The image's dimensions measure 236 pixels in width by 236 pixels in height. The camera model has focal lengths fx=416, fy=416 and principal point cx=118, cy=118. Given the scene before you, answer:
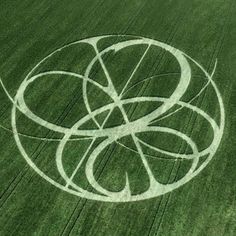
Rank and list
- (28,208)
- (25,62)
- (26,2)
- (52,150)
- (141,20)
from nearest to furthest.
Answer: (28,208), (52,150), (25,62), (141,20), (26,2)

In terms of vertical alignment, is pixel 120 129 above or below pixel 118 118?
below

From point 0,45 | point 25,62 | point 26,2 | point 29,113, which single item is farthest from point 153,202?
point 26,2

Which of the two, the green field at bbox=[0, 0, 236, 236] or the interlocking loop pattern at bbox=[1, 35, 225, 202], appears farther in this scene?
the interlocking loop pattern at bbox=[1, 35, 225, 202]

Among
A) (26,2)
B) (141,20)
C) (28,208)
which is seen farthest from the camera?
(26,2)

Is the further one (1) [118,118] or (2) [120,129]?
(1) [118,118]

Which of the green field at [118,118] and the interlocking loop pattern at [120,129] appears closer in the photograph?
the green field at [118,118]

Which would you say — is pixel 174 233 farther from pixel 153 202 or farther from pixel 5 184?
pixel 5 184

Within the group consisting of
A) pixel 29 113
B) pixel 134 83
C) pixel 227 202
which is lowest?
pixel 227 202

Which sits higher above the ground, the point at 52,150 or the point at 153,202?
the point at 52,150
